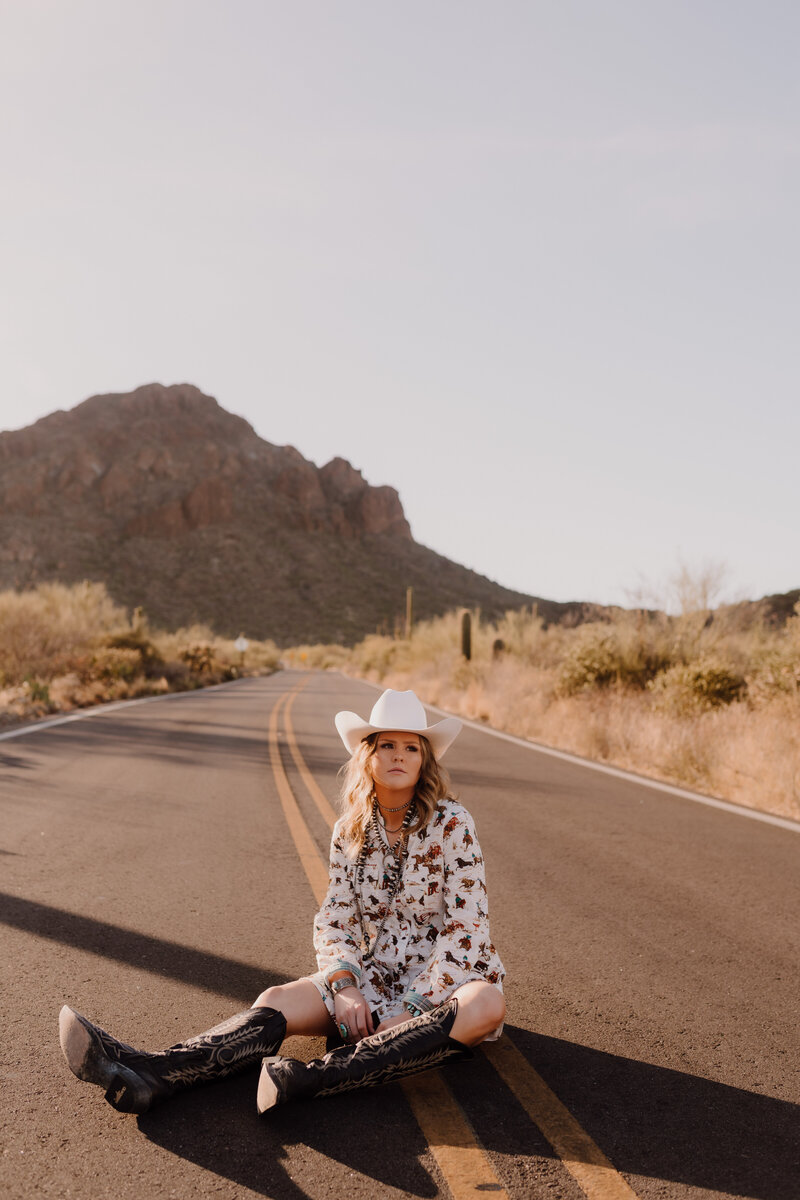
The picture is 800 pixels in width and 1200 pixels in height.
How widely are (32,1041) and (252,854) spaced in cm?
329

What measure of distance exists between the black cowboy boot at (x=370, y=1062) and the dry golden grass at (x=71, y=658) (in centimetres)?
1461

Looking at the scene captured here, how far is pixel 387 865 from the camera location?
3.88m

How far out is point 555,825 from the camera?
812 centimetres

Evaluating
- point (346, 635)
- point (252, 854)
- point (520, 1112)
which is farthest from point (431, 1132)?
point (346, 635)

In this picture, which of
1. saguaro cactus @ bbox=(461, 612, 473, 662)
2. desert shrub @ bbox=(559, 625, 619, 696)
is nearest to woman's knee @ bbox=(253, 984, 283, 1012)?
desert shrub @ bbox=(559, 625, 619, 696)

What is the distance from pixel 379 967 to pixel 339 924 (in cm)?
23

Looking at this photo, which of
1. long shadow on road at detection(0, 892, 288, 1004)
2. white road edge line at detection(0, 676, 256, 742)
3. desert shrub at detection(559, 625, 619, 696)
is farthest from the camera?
desert shrub at detection(559, 625, 619, 696)

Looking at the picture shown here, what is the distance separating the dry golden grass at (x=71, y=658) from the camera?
67.2 feet

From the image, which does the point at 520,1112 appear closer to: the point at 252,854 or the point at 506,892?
the point at 506,892

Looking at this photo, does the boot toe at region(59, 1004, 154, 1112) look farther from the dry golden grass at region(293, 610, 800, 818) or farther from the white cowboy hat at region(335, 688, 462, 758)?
the dry golden grass at region(293, 610, 800, 818)

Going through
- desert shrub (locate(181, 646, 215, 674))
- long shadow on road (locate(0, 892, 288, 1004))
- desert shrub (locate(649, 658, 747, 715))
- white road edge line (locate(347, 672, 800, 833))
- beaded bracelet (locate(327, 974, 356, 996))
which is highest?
desert shrub (locate(649, 658, 747, 715))

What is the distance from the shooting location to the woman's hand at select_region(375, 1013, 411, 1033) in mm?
3377

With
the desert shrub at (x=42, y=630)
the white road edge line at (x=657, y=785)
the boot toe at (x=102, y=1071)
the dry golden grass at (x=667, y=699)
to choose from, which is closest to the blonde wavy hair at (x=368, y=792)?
the boot toe at (x=102, y=1071)

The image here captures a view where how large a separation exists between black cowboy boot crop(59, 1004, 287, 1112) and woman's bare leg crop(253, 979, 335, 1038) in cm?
13
